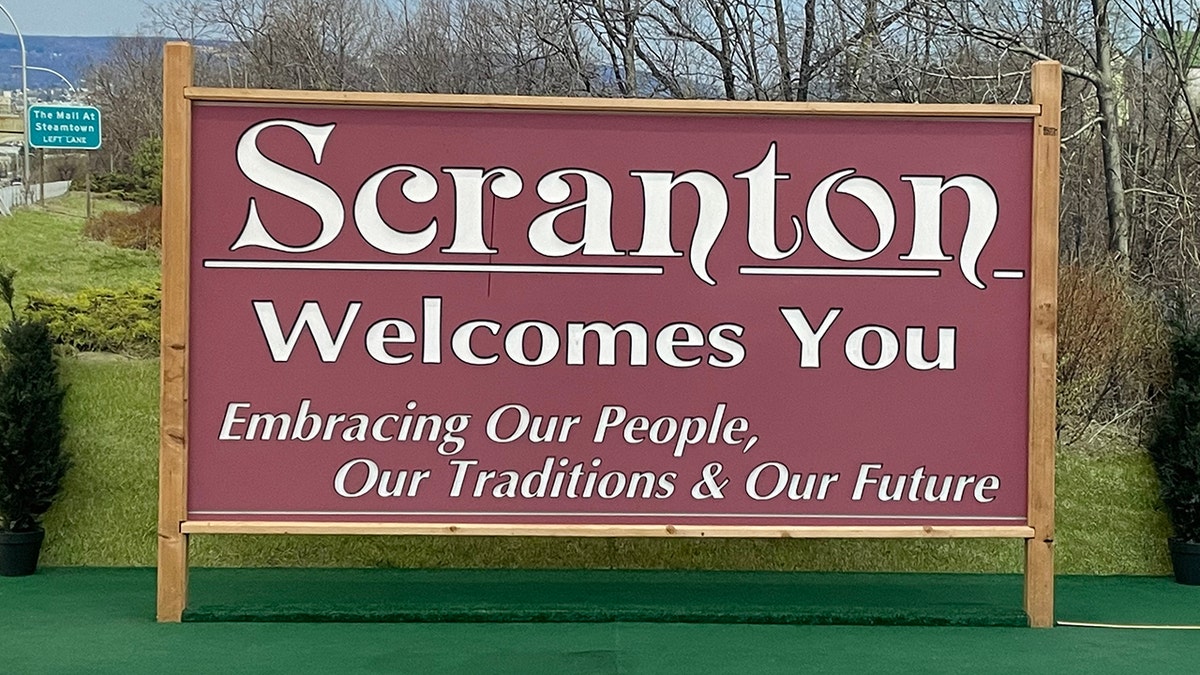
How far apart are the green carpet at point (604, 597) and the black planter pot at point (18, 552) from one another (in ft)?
2.68

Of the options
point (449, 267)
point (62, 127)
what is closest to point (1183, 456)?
point (449, 267)

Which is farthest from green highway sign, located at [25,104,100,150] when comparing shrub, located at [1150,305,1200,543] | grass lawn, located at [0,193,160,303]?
shrub, located at [1150,305,1200,543]

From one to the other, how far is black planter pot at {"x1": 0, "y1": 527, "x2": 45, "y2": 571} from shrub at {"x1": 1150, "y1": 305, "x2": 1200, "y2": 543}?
19.0 feet

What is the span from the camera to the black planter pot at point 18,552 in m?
6.96

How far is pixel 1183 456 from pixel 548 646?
11.5ft

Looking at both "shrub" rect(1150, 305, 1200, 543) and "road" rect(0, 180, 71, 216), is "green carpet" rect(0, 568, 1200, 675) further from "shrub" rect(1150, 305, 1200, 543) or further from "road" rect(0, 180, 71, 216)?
"road" rect(0, 180, 71, 216)

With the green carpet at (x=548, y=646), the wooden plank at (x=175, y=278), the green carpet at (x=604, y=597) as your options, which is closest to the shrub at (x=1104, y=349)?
the green carpet at (x=604, y=597)

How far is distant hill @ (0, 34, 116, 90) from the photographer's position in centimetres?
730

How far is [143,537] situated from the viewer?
7.33 metres

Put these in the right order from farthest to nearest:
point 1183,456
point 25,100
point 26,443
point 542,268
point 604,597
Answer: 1. point 25,100
2. point 1183,456
3. point 26,443
4. point 604,597
5. point 542,268

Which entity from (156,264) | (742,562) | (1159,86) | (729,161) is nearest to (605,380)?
(729,161)

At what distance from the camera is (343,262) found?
19.6 ft

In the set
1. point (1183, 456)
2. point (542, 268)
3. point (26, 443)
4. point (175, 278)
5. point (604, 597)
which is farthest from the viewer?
point (1183, 456)

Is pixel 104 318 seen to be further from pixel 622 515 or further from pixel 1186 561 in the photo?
pixel 1186 561
